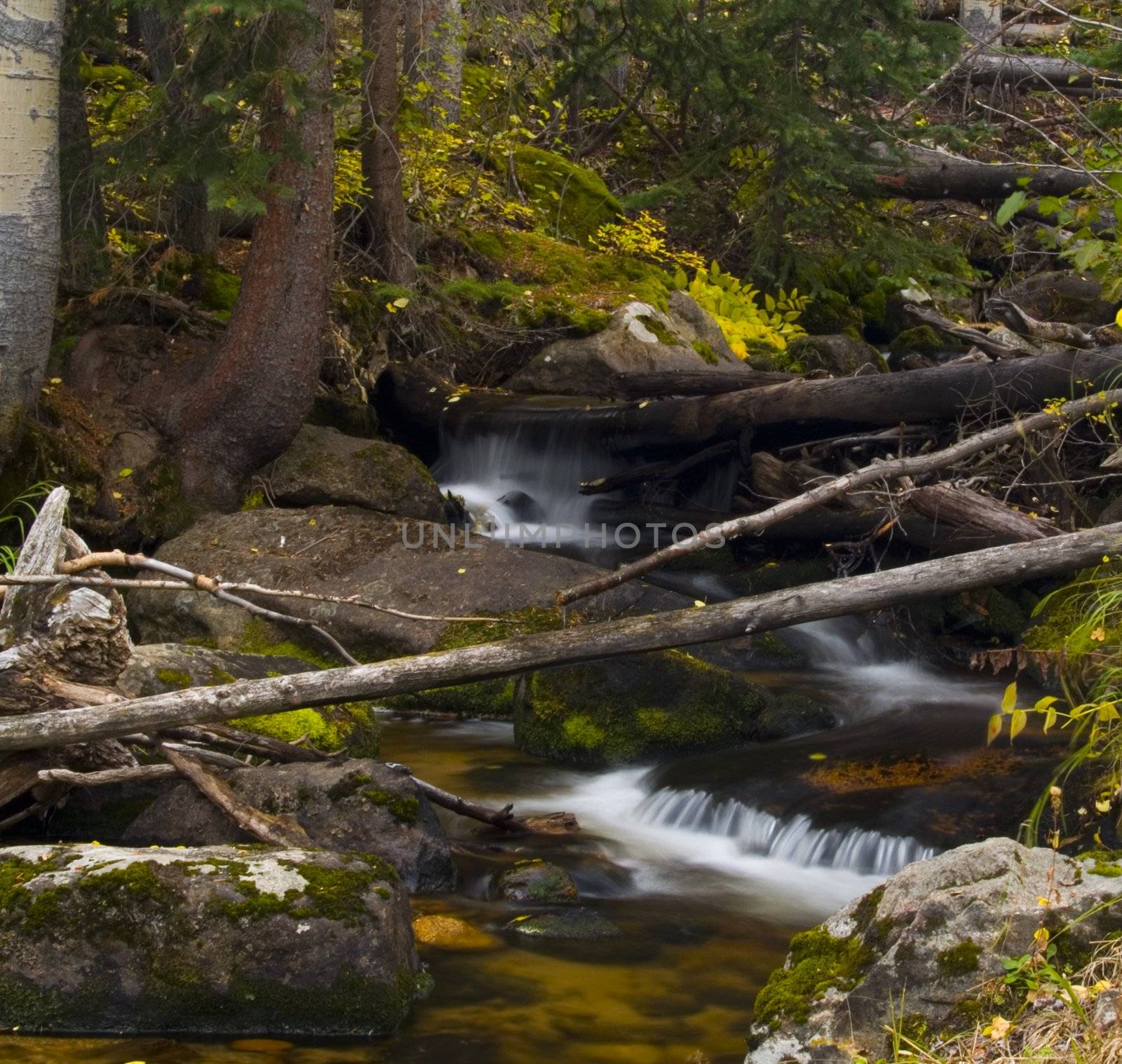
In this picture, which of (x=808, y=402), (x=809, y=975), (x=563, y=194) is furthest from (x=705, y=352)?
(x=809, y=975)

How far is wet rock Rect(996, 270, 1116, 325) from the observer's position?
12.7 m

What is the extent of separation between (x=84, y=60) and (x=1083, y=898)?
10627 millimetres

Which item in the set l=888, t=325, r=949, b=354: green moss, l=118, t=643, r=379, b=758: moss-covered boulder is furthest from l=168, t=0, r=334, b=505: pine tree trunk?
l=888, t=325, r=949, b=354: green moss

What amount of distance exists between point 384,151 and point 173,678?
22.5ft

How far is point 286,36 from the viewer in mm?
8547

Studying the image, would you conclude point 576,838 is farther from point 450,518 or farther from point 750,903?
point 450,518

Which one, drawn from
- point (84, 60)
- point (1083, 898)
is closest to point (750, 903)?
point (1083, 898)

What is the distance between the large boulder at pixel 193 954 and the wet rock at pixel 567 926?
0.82 m

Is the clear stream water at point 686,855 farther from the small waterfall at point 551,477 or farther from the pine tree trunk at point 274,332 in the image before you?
the pine tree trunk at point 274,332

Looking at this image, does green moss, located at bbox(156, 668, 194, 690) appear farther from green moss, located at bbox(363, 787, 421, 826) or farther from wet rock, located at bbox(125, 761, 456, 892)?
green moss, located at bbox(363, 787, 421, 826)

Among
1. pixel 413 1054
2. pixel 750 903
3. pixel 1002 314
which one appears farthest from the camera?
pixel 1002 314

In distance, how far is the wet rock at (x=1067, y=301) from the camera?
12.7 meters

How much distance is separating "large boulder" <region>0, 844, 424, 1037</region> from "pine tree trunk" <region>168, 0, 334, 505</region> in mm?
5989

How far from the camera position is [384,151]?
11.6m
